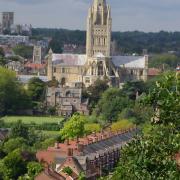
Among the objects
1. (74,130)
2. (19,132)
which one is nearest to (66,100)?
(19,132)

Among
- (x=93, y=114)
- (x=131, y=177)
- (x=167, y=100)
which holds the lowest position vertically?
(x=93, y=114)

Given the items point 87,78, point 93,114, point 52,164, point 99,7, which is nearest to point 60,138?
point 52,164

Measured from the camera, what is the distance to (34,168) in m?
A: 31.2

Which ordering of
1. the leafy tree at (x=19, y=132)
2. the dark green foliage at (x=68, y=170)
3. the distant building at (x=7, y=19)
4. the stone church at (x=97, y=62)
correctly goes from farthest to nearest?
the distant building at (x=7, y=19)
the stone church at (x=97, y=62)
the leafy tree at (x=19, y=132)
the dark green foliage at (x=68, y=170)

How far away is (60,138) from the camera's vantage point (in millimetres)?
44000

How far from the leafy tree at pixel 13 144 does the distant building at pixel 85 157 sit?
8.98ft

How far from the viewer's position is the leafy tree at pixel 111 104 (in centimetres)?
5916

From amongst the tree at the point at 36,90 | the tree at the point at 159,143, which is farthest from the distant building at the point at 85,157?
the tree at the point at 36,90

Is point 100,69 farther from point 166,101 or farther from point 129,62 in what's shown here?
point 166,101

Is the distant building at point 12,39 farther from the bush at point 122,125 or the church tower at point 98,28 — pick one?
the bush at point 122,125

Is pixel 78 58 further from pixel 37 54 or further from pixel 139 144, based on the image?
pixel 139 144

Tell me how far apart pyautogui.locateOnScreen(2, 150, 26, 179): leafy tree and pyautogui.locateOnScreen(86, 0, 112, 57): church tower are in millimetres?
42450

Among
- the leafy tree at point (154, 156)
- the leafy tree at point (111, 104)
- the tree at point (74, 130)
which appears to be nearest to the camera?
the leafy tree at point (154, 156)

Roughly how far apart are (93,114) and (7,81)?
Answer: 8.42 m
